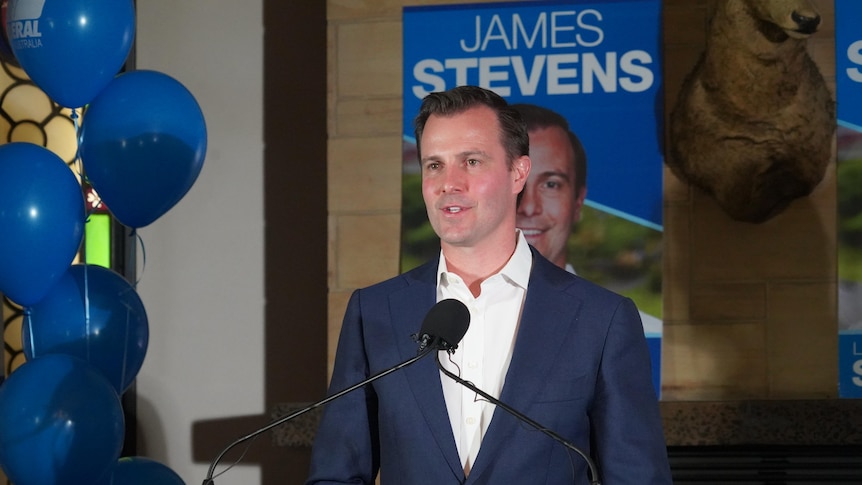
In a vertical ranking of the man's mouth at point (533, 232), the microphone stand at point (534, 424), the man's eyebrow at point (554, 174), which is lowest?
the microphone stand at point (534, 424)

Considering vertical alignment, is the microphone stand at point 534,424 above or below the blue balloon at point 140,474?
above

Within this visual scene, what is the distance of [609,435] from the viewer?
2.04 m

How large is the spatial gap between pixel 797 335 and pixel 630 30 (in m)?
1.19

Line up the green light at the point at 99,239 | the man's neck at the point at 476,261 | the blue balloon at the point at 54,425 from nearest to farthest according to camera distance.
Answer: the man's neck at the point at 476,261 → the blue balloon at the point at 54,425 → the green light at the point at 99,239

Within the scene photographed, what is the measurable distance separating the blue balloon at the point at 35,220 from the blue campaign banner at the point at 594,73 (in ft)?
4.62

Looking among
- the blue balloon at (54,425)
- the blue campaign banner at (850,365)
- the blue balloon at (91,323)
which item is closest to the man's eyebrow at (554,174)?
the blue campaign banner at (850,365)

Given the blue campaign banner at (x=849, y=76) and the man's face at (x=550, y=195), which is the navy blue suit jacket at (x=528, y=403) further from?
the blue campaign banner at (x=849, y=76)

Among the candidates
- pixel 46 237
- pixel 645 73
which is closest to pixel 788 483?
pixel 645 73

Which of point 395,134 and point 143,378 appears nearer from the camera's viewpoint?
point 395,134

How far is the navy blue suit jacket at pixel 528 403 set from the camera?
6.69 ft

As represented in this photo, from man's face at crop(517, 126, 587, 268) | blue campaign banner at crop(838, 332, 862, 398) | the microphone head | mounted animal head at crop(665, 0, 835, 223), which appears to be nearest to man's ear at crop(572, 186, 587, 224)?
man's face at crop(517, 126, 587, 268)

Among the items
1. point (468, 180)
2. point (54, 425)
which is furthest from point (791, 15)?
point (54, 425)

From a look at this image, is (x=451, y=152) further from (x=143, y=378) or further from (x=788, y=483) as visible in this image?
(x=143, y=378)

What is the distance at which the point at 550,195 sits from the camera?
3840 millimetres
